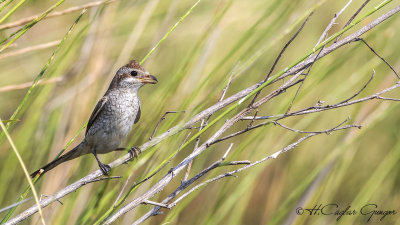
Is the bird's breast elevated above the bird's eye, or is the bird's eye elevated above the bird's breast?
the bird's eye

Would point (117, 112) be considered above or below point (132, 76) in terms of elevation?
below

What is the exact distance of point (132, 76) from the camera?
313 centimetres

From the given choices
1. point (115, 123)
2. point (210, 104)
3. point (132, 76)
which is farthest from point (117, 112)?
point (210, 104)

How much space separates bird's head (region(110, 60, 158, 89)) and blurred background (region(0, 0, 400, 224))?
7cm

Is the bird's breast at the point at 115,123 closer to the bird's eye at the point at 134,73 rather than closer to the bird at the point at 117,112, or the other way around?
the bird at the point at 117,112

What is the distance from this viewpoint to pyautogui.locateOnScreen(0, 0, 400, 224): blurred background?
2.19 metres

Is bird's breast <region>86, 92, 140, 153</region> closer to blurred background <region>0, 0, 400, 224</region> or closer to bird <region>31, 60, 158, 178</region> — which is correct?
bird <region>31, 60, 158, 178</region>

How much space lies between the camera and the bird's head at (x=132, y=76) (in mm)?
3074

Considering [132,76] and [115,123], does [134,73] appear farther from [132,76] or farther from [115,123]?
[115,123]

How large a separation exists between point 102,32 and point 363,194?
5.48ft

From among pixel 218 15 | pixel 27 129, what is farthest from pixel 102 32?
pixel 218 15

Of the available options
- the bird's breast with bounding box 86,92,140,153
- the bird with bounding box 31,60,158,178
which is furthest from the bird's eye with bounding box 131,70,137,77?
the bird's breast with bounding box 86,92,140,153

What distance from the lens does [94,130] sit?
3203 millimetres

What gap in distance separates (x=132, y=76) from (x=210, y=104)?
90 centimetres
